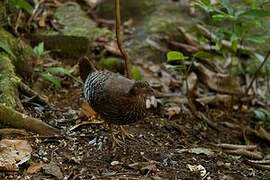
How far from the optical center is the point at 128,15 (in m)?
5.76

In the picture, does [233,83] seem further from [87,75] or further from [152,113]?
[87,75]

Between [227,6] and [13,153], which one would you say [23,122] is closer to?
[13,153]

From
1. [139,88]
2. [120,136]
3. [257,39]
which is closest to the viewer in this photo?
[139,88]

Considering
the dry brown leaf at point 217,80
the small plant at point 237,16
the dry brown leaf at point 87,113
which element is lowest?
the dry brown leaf at point 217,80

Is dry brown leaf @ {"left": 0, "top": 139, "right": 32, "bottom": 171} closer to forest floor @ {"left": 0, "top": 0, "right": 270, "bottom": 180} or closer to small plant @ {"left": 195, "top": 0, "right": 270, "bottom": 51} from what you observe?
forest floor @ {"left": 0, "top": 0, "right": 270, "bottom": 180}

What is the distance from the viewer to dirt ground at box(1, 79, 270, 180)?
2.78m

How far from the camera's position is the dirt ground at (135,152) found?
2.78 meters

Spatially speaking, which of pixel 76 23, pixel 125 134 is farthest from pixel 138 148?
pixel 76 23

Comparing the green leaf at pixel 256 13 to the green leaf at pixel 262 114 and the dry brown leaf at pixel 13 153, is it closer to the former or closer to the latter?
the green leaf at pixel 262 114

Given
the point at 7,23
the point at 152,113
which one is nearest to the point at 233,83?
the point at 152,113

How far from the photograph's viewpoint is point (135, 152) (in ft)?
9.94

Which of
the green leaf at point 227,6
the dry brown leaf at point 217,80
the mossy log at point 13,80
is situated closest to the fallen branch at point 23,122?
the mossy log at point 13,80

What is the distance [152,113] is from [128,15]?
2.28 meters

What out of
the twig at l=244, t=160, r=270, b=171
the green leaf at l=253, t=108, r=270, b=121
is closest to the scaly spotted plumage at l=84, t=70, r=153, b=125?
the twig at l=244, t=160, r=270, b=171
